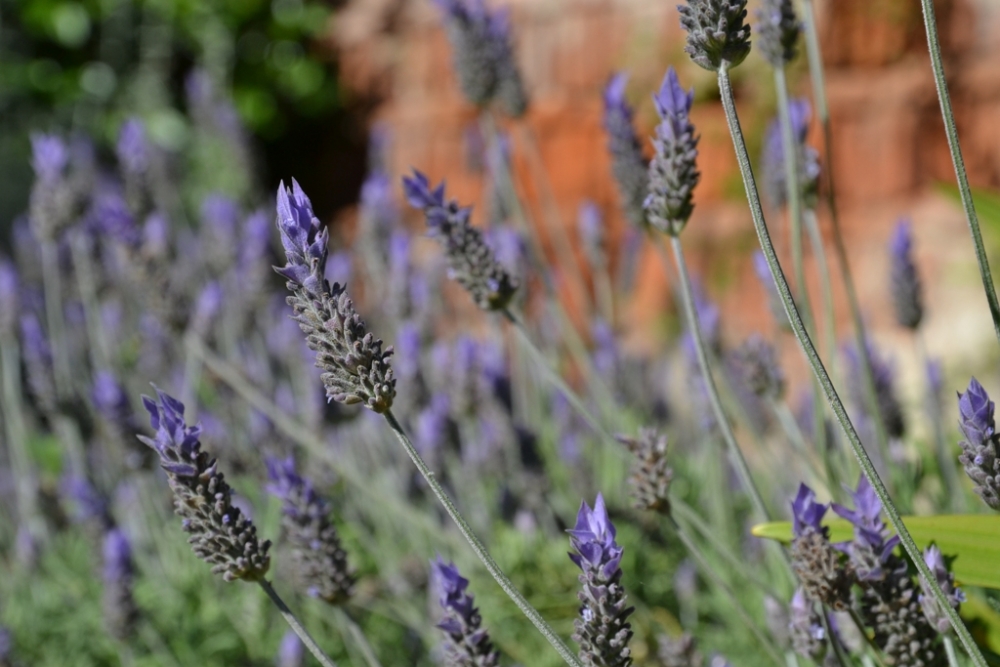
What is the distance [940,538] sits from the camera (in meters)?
1.27

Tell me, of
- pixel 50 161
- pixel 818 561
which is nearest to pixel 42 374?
pixel 50 161

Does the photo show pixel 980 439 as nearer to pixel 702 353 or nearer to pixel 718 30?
pixel 702 353

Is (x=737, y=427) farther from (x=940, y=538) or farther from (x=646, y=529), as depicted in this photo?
(x=940, y=538)

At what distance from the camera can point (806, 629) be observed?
1317 millimetres

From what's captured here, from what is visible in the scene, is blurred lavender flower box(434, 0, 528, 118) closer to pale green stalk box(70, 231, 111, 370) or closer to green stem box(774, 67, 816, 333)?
green stem box(774, 67, 816, 333)

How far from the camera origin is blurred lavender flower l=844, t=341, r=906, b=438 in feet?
7.41

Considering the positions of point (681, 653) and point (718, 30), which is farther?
point (681, 653)

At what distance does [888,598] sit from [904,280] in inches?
40.5

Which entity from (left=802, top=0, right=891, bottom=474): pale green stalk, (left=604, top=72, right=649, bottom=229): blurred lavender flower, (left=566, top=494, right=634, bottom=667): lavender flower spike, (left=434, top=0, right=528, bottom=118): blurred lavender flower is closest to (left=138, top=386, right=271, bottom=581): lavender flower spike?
(left=566, top=494, right=634, bottom=667): lavender flower spike

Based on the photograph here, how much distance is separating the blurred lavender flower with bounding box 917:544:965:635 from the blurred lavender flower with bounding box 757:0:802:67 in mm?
832

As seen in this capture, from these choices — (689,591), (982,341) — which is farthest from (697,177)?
(982,341)

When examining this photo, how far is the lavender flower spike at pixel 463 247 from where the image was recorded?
160 cm

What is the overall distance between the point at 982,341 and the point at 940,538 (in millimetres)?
2841

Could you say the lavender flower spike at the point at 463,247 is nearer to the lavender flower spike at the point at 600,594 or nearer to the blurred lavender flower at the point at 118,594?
the lavender flower spike at the point at 600,594
